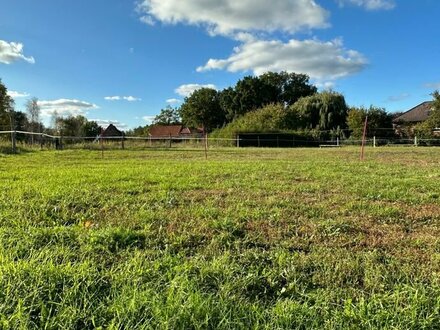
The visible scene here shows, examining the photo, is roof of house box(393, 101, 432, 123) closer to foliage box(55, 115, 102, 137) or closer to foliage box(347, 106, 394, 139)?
foliage box(347, 106, 394, 139)

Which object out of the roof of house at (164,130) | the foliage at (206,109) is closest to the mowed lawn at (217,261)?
the foliage at (206,109)

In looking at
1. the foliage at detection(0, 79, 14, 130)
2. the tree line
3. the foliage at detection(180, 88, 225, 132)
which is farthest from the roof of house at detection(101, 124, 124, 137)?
the foliage at detection(0, 79, 14, 130)

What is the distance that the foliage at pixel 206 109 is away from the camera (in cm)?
6762

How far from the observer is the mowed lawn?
6.19ft

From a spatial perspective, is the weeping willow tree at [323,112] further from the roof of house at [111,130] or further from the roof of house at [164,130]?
the roof of house at [111,130]

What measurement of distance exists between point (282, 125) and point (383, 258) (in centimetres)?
4078

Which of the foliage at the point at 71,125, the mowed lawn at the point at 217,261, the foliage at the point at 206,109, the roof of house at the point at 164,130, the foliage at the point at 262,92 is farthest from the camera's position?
the roof of house at the point at 164,130

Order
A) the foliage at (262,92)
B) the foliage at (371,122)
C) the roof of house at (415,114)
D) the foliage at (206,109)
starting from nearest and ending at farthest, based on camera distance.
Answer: the foliage at (371,122)
the roof of house at (415,114)
the foliage at (262,92)
the foliage at (206,109)

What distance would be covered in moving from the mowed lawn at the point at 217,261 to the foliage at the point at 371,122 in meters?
34.3

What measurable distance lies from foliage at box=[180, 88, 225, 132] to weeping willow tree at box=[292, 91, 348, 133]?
79.4ft

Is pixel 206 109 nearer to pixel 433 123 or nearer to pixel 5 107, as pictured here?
pixel 5 107

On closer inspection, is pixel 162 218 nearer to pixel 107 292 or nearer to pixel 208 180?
pixel 107 292

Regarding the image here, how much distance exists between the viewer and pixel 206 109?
67.6 metres

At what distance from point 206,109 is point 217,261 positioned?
65980mm
